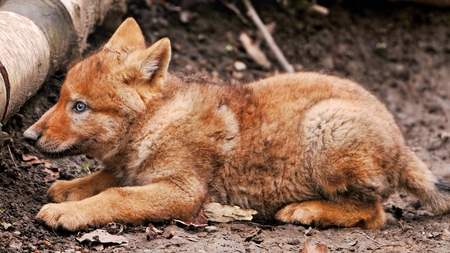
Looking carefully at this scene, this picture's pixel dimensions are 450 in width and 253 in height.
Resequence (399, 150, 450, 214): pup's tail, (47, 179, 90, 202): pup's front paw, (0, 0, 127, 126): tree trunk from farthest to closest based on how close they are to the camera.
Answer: (399, 150, 450, 214): pup's tail < (47, 179, 90, 202): pup's front paw < (0, 0, 127, 126): tree trunk

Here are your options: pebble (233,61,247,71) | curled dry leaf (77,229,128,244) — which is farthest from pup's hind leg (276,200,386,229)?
pebble (233,61,247,71)

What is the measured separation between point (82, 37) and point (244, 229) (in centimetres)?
375

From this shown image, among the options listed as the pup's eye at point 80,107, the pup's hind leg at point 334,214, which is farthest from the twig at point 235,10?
the pup's eye at point 80,107

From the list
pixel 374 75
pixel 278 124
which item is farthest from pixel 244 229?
pixel 374 75

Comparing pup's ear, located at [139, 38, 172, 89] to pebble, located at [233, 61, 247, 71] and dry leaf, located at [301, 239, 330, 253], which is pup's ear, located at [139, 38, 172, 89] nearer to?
dry leaf, located at [301, 239, 330, 253]

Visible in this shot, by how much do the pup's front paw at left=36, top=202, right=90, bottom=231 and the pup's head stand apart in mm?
589

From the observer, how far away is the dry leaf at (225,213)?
19.1 feet

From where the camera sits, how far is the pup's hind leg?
233 inches

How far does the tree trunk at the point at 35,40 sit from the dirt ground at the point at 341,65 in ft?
1.81

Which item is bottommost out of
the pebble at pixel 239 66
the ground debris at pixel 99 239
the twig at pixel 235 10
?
the pebble at pixel 239 66

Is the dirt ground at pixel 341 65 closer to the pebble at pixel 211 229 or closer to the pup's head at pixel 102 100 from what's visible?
the pebble at pixel 211 229

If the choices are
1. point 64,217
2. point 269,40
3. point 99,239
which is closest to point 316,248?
point 99,239

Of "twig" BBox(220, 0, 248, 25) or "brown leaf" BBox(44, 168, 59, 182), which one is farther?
"twig" BBox(220, 0, 248, 25)

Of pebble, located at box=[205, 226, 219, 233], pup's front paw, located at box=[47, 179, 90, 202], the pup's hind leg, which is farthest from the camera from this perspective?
the pup's hind leg
